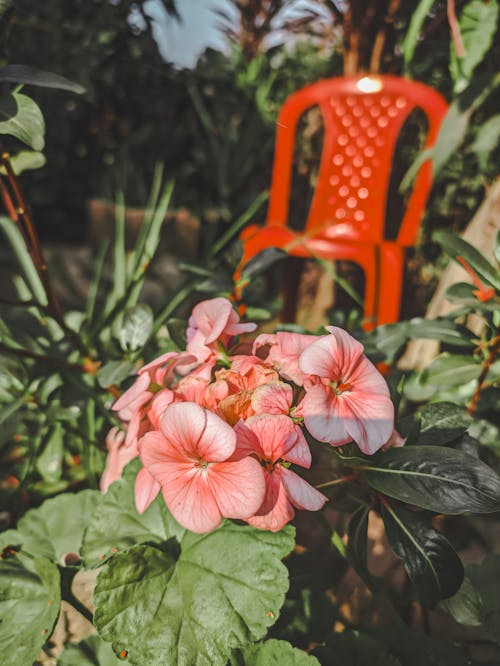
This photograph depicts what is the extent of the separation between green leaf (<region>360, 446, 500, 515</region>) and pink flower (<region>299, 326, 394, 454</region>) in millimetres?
58

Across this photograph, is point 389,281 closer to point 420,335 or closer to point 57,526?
point 420,335

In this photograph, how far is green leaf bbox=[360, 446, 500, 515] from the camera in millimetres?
557

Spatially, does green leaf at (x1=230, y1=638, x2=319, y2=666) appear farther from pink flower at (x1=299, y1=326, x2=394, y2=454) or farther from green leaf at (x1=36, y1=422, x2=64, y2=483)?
green leaf at (x1=36, y1=422, x2=64, y2=483)

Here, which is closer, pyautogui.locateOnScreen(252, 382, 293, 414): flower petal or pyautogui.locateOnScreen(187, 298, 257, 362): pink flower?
pyautogui.locateOnScreen(252, 382, 293, 414): flower petal

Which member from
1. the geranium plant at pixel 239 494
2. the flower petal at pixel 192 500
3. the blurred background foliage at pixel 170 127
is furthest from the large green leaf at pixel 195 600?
the blurred background foliage at pixel 170 127

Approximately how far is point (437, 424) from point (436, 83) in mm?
1997

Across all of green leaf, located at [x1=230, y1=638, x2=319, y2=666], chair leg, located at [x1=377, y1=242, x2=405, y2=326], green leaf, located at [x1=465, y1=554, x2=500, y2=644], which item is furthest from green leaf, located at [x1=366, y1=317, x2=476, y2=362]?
chair leg, located at [x1=377, y1=242, x2=405, y2=326]

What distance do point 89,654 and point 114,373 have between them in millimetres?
411

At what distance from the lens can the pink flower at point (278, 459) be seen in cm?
56

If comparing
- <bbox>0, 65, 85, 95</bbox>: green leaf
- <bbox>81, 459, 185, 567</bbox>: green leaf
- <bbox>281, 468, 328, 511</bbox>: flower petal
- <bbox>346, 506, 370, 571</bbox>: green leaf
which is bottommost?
<bbox>81, 459, 185, 567</bbox>: green leaf

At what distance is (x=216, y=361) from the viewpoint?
0.69 meters

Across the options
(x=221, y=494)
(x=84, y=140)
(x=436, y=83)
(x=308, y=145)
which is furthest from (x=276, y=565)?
(x=84, y=140)

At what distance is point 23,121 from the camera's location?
0.73 metres

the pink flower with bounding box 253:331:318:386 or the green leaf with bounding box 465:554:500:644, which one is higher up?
the pink flower with bounding box 253:331:318:386
